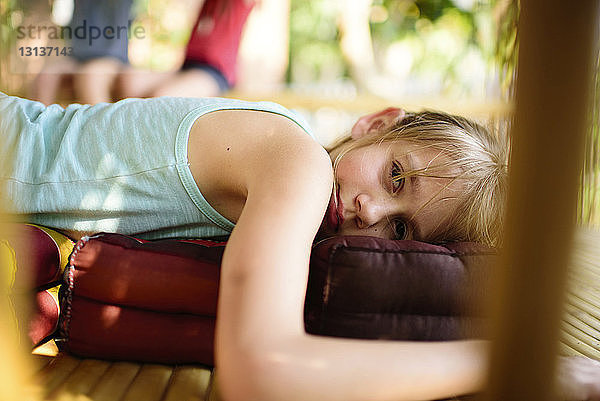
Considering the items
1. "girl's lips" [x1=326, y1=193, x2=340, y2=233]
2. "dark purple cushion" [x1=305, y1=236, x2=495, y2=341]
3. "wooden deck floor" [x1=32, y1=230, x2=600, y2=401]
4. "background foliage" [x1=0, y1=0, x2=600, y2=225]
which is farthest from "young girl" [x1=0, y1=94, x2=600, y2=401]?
"background foliage" [x1=0, y1=0, x2=600, y2=225]

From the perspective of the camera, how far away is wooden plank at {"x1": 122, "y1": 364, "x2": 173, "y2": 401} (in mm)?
693

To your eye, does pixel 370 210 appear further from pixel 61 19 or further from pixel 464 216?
pixel 61 19

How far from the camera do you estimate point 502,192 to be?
3.44 ft

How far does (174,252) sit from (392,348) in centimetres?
37

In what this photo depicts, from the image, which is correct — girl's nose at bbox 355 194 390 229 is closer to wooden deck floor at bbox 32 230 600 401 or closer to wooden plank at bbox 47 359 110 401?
wooden deck floor at bbox 32 230 600 401

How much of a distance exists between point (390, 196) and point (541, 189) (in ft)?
1.90

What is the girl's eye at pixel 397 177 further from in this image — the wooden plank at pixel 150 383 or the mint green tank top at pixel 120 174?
the wooden plank at pixel 150 383

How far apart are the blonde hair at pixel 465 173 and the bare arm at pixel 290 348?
0.40 metres

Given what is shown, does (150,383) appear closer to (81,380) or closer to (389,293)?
(81,380)

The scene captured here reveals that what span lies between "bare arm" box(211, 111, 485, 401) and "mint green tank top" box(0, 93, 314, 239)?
13.3 inches

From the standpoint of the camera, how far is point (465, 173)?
3.31 ft

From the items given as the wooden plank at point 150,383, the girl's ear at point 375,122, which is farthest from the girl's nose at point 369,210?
the wooden plank at point 150,383

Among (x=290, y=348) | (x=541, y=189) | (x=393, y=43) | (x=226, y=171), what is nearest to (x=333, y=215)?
(x=226, y=171)

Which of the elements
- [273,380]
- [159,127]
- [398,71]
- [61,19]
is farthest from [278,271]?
[398,71]
